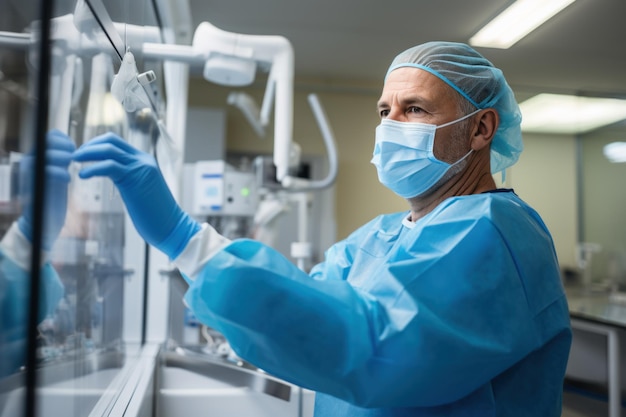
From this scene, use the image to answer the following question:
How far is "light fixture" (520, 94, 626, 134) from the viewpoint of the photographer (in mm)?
4117

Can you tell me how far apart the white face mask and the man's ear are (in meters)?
0.02

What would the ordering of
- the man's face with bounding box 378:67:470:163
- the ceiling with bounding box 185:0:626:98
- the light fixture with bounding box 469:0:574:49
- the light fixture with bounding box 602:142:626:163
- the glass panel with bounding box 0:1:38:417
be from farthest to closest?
the light fixture with bounding box 602:142:626:163, the ceiling with bounding box 185:0:626:98, the light fixture with bounding box 469:0:574:49, the man's face with bounding box 378:67:470:163, the glass panel with bounding box 0:1:38:417

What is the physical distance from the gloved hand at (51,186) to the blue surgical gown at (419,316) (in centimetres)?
19

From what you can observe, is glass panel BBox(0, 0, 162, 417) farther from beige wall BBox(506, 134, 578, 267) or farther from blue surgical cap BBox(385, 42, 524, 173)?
beige wall BBox(506, 134, 578, 267)

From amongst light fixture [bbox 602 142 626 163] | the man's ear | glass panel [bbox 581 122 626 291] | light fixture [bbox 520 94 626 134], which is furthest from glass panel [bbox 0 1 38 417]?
light fixture [bbox 602 142 626 163]

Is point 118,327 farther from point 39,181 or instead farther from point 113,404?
point 39,181

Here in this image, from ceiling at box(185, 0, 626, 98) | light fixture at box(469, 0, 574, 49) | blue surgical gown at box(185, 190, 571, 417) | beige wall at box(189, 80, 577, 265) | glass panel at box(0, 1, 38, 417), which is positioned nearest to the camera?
glass panel at box(0, 1, 38, 417)

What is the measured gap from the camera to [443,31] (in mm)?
3389

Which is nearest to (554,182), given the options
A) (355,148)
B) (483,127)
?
(355,148)

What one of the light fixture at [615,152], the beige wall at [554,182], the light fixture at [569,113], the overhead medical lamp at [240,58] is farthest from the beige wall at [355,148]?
the overhead medical lamp at [240,58]

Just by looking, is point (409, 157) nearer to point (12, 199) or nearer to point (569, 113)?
point (12, 199)

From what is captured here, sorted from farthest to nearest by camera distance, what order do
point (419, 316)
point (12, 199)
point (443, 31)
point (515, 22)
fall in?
1. point (443, 31)
2. point (515, 22)
3. point (419, 316)
4. point (12, 199)

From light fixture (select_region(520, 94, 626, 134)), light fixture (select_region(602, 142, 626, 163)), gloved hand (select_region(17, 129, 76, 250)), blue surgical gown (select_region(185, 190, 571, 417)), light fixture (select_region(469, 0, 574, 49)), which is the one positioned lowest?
blue surgical gown (select_region(185, 190, 571, 417))

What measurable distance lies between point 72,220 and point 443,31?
10.4 ft
